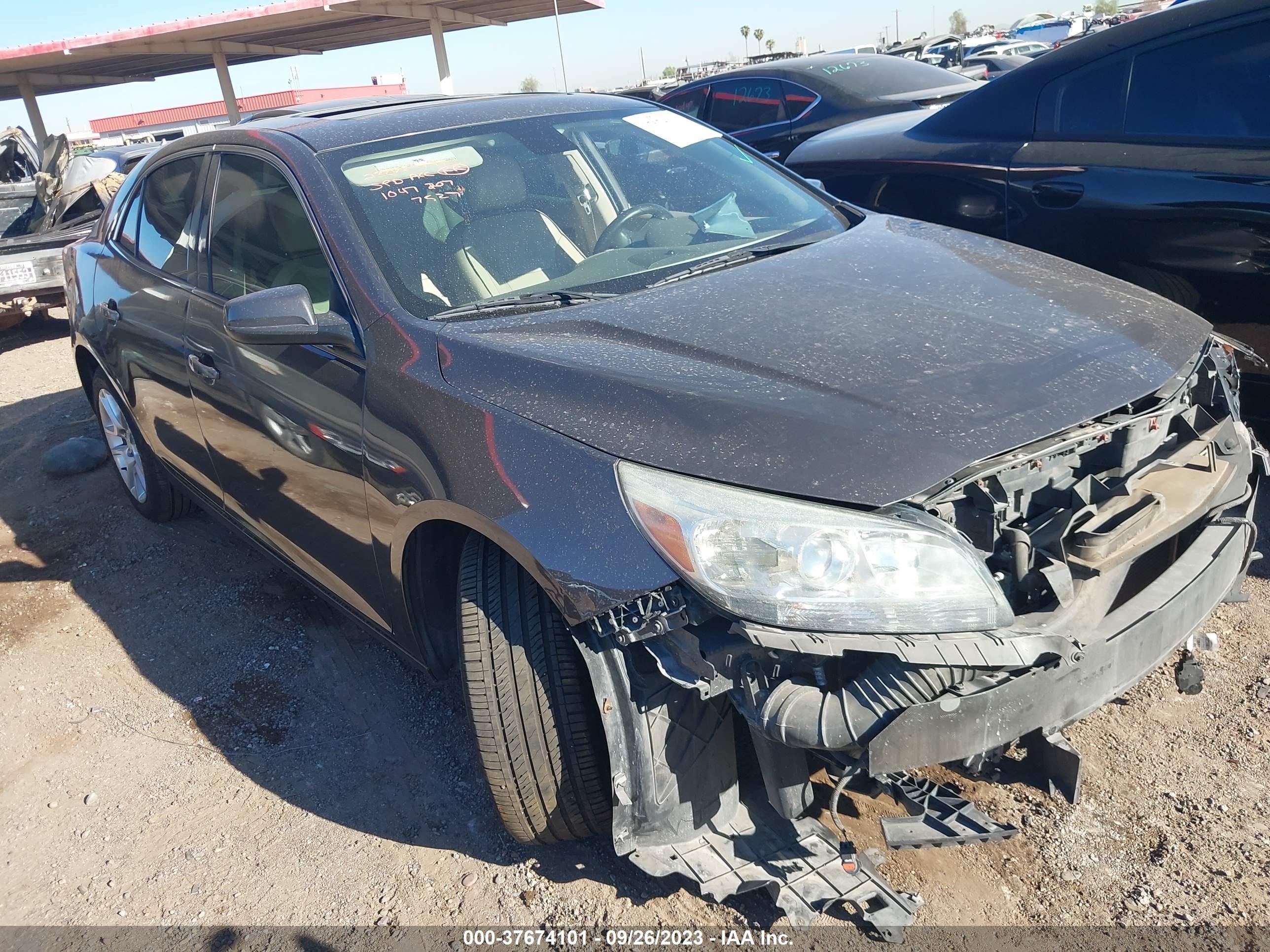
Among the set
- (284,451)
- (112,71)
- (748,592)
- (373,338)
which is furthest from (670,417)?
(112,71)

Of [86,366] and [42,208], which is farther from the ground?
[42,208]

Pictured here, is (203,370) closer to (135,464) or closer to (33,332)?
(135,464)

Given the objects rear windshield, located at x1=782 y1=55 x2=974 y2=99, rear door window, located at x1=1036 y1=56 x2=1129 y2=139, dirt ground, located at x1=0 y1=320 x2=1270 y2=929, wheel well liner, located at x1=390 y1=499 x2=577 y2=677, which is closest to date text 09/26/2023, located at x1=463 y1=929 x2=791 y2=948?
dirt ground, located at x1=0 y1=320 x2=1270 y2=929

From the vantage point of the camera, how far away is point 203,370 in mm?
3215

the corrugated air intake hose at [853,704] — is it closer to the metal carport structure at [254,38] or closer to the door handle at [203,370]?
the door handle at [203,370]

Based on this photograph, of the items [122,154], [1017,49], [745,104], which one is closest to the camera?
[745,104]

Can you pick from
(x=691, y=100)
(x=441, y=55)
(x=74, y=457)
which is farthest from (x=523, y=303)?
(x=441, y=55)

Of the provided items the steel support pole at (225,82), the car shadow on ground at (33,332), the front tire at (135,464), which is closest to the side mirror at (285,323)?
the front tire at (135,464)

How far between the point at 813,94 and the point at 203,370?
18.4ft

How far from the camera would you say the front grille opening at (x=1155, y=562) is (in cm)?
206

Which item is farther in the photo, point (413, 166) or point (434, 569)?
point (413, 166)

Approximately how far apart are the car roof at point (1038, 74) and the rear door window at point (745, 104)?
347 centimetres

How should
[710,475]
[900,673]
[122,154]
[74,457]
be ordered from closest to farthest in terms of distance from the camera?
[900,673], [710,475], [74,457], [122,154]

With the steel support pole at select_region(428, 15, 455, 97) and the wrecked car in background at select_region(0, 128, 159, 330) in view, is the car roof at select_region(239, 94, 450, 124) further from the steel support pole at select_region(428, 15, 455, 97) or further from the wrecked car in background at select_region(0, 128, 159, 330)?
the steel support pole at select_region(428, 15, 455, 97)
